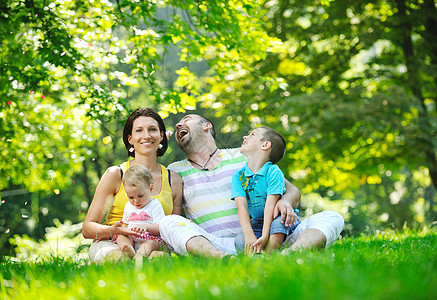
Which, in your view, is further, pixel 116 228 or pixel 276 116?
pixel 276 116

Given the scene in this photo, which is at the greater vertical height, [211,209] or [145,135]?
[145,135]

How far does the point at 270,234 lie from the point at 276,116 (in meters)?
7.83

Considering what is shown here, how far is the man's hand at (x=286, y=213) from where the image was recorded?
3.37 meters

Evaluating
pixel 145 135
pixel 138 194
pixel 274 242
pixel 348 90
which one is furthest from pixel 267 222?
pixel 348 90

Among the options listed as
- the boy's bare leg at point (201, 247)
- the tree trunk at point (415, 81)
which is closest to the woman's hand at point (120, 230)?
the boy's bare leg at point (201, 247)

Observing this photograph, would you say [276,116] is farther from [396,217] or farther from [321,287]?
[396,217]

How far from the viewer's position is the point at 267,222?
345cm

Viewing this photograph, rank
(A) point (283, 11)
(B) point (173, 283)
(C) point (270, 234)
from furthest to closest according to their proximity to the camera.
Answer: (A) point (283, 11), (C) point (270, 234), (B) point (173, 283)

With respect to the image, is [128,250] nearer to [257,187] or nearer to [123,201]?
[123,201]

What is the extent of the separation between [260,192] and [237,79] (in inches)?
324

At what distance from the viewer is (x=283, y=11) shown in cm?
1097

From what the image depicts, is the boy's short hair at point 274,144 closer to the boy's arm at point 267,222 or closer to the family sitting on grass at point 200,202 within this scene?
the family sitting on grass at point 200,202

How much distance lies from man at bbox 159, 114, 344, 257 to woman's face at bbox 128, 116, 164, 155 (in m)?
0.27

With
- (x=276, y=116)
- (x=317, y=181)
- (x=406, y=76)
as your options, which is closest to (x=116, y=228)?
(x=276, y=116)
